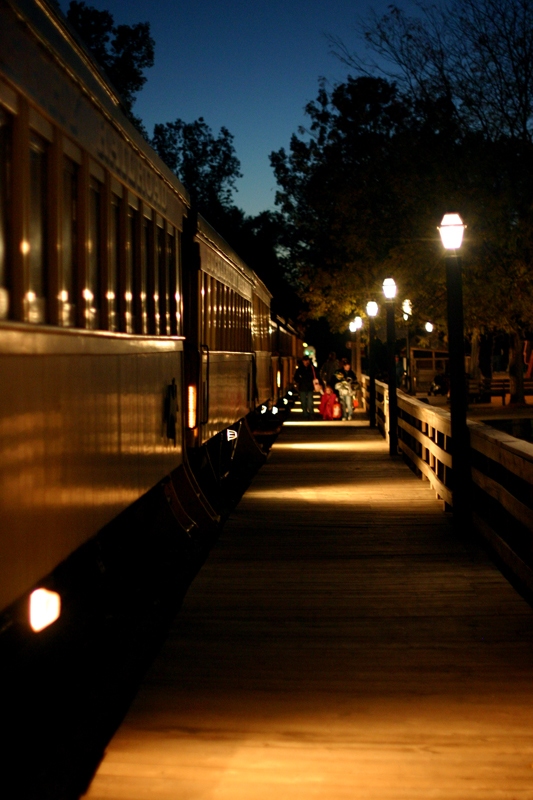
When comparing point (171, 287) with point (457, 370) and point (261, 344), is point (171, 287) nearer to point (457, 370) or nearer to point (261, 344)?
point (457, 370)

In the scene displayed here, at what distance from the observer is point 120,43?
54.9 m

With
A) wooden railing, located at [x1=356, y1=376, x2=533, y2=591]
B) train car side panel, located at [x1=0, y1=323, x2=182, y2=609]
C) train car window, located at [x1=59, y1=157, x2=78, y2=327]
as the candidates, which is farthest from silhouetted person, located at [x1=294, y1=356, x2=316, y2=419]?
train car window, located at [x1=59, y1=157, x2=78, y2=327]

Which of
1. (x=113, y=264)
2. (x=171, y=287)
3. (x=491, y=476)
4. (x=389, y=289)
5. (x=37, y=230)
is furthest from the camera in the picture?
(x=389, y=289)

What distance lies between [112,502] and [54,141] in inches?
84.0

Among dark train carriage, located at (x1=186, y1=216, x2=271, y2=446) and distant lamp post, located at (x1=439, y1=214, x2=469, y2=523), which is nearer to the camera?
distant lamp post, located at (x1=439, y1=214, x2=469, y2=523)

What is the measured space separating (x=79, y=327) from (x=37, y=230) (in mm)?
781

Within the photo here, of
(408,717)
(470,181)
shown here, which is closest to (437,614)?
(408,717)

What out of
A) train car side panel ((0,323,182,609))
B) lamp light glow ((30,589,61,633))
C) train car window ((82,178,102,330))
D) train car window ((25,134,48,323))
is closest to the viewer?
train car side panel ((0,323,182,609))

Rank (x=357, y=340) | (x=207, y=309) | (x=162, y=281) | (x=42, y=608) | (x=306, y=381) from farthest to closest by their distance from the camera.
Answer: (x=357, y=340), (x=306, y=381), (x=207, y=309), (x=162, y=281), (x=42, y=608)

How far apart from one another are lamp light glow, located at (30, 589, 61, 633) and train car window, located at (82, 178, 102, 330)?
1523mm

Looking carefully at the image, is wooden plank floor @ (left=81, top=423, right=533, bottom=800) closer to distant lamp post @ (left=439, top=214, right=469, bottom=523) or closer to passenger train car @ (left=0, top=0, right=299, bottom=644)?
distant lamp post @ (left=439, top=214, right=469, bottom=523)

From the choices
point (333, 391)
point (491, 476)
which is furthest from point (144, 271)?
point (333, 391)

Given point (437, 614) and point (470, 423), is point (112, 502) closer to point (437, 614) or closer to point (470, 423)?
point (437, 614)

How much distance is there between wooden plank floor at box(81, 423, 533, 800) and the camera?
452cm
